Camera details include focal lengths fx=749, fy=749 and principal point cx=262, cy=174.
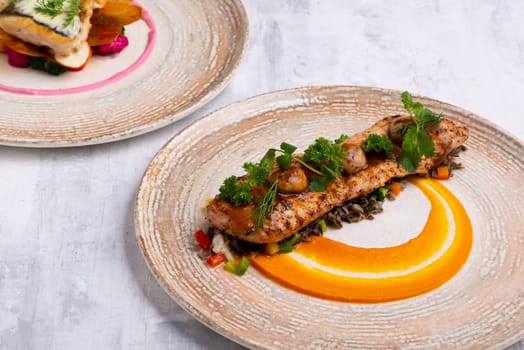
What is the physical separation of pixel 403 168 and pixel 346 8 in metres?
2.91

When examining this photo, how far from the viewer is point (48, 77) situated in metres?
6.09

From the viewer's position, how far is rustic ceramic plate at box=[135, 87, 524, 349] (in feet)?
13.4

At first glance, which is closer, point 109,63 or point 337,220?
point 337,220

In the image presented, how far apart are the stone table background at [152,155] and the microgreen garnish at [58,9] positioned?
45.9 inches

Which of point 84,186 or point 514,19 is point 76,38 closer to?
point 84,186

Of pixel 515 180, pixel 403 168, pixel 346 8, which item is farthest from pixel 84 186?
pixel 346 8

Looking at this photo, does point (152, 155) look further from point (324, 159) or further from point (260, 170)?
point (324, 159)

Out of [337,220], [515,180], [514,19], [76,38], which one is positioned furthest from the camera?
[514,19]

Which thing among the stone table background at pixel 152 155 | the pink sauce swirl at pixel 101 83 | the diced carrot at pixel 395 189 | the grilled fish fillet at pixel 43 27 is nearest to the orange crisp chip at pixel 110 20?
the grilled fish fillet at pixel 43 27

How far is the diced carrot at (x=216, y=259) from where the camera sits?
4.45 meters

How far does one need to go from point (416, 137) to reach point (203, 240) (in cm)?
156

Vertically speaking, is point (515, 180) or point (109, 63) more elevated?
point (515, 180)

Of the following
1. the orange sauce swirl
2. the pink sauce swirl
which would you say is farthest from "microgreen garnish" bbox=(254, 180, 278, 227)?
the pink sauce swirl

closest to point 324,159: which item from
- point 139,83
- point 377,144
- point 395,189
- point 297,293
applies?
point 377,144
